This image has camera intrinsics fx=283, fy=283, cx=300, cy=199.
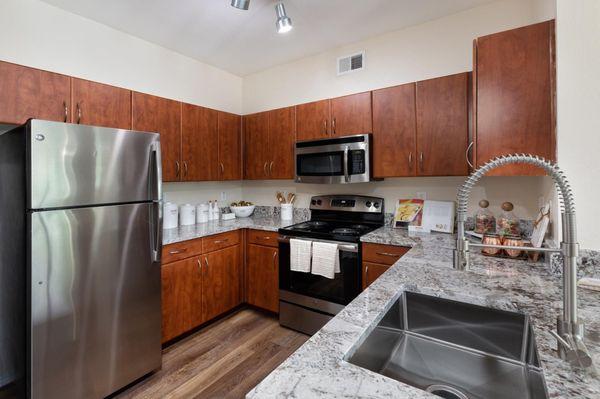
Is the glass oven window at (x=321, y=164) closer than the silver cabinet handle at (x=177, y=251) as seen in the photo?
No

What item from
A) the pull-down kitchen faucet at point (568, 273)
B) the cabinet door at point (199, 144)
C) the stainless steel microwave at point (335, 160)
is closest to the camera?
the pull-down kitchen faucet at point (568, 273)

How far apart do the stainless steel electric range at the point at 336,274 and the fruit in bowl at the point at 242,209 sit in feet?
2.81

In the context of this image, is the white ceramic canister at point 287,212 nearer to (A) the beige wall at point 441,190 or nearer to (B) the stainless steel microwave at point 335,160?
(A) the beige wall at point 441,190

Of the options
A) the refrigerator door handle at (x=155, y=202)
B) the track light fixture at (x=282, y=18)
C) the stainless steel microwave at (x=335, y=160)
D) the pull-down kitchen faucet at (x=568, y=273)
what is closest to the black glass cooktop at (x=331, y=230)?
the stainless steel microwave at (x=335, y=160)

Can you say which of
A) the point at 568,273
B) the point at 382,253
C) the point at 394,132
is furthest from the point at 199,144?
the point at 568,273

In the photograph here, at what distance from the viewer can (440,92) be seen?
217 cm

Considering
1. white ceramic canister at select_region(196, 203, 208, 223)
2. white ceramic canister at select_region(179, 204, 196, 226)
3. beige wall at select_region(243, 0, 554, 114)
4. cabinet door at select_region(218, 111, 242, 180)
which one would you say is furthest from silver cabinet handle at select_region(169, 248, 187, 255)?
beige wall at select_region(243, 0, 554, 114)

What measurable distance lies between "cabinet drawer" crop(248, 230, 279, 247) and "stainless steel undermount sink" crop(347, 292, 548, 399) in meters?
1.74

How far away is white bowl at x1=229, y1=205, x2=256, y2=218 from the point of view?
10.9ft

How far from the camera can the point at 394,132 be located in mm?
2387

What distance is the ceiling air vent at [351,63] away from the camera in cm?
284

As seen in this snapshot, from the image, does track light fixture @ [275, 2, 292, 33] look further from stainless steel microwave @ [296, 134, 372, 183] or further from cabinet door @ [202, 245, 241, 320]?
cabinet door @ [202, 245, 241, 320]

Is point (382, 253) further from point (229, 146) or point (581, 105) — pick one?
point (229, 146)

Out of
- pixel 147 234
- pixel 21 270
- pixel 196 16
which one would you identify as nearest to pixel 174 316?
pixel 147 234
